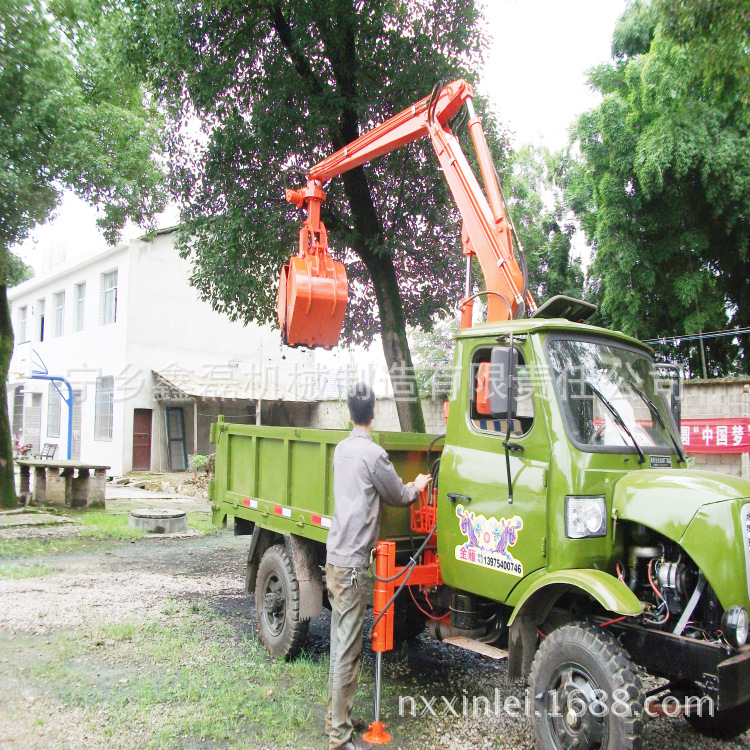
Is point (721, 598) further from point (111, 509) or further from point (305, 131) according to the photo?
point (111, 509)

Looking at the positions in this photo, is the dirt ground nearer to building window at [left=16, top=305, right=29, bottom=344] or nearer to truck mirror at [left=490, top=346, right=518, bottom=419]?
truck mirror at [left=490, top=346, right=518, bottom=419]

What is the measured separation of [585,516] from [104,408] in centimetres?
2049

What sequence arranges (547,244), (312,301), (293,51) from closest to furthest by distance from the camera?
(312,301) < (293,51) < (547,244)

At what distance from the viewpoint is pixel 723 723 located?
3.99 m

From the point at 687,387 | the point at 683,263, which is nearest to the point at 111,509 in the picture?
the point at 687,387

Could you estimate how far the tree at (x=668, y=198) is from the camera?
11281mm

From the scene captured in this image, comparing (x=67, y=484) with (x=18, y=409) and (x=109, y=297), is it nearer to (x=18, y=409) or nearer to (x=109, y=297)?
(x=109, y=297)

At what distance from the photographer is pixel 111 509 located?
13.8 meters

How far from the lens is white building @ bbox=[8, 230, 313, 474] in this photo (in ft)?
66.9

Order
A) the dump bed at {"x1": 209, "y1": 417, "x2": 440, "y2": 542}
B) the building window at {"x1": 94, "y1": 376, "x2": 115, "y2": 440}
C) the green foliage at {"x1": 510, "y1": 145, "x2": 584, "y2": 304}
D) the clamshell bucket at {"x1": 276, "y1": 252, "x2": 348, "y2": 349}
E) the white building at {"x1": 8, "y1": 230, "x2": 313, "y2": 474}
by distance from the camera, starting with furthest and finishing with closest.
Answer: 1. the building window at {"x1": 94, "y1": 376, "x2": 115, "y2": 440}
2. the white building at {"x1": 8, "y1": 230, "x2": 313, "y2": 474}
3. the green foliage at {"x1": 510, "y1": 145, "x2": 584, "y2": 304}
4. the clamshell bucket at {"x1": 276, "y1": 252, "x2": 348, "y2": 349}
5. the dump bed at {"x1": 209, "y1": 417, "x2": 440, "y2": 542}

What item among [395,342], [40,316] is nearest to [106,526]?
[395,342]

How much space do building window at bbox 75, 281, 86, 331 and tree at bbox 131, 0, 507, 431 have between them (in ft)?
Result: 48.0

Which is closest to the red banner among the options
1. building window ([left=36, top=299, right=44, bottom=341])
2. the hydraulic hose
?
the hydraulic hose

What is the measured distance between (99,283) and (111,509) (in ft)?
34.8
